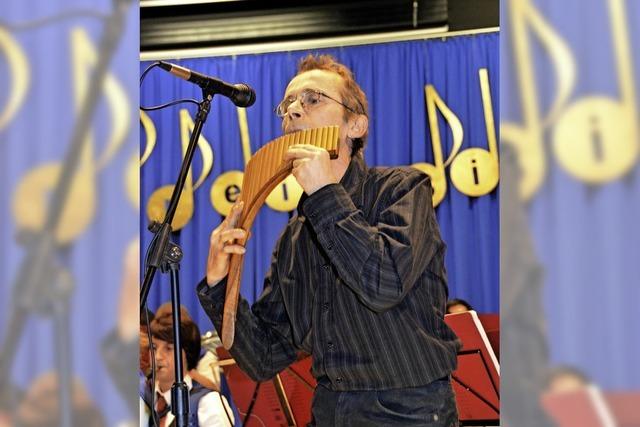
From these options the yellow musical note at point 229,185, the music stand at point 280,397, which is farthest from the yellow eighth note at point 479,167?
the music stand at point 280,397

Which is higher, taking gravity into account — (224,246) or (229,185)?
(229,185)

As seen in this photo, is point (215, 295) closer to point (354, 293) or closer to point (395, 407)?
point (354, 293)

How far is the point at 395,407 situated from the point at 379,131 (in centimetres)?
420

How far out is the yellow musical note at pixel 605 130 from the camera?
3.89ft

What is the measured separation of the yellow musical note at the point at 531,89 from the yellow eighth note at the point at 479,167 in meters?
4.85

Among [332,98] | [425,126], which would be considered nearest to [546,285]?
[332,98]

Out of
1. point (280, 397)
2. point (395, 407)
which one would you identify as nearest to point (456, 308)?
point (280, 397)

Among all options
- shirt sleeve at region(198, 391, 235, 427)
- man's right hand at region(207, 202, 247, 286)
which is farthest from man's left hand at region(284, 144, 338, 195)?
shirt sleeve at region(198, 391, 235, 427)

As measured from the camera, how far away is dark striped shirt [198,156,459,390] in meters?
2.13

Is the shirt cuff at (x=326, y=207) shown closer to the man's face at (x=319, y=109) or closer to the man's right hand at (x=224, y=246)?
the man's right hand at (x=224, y=246)

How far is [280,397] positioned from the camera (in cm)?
415

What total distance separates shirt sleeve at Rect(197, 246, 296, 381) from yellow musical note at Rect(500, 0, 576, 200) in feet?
4.63

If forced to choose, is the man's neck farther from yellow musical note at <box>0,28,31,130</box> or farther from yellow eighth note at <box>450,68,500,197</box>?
yellow eighth note at <box>450,68,500,197</box>

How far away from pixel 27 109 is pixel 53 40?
105 mm
